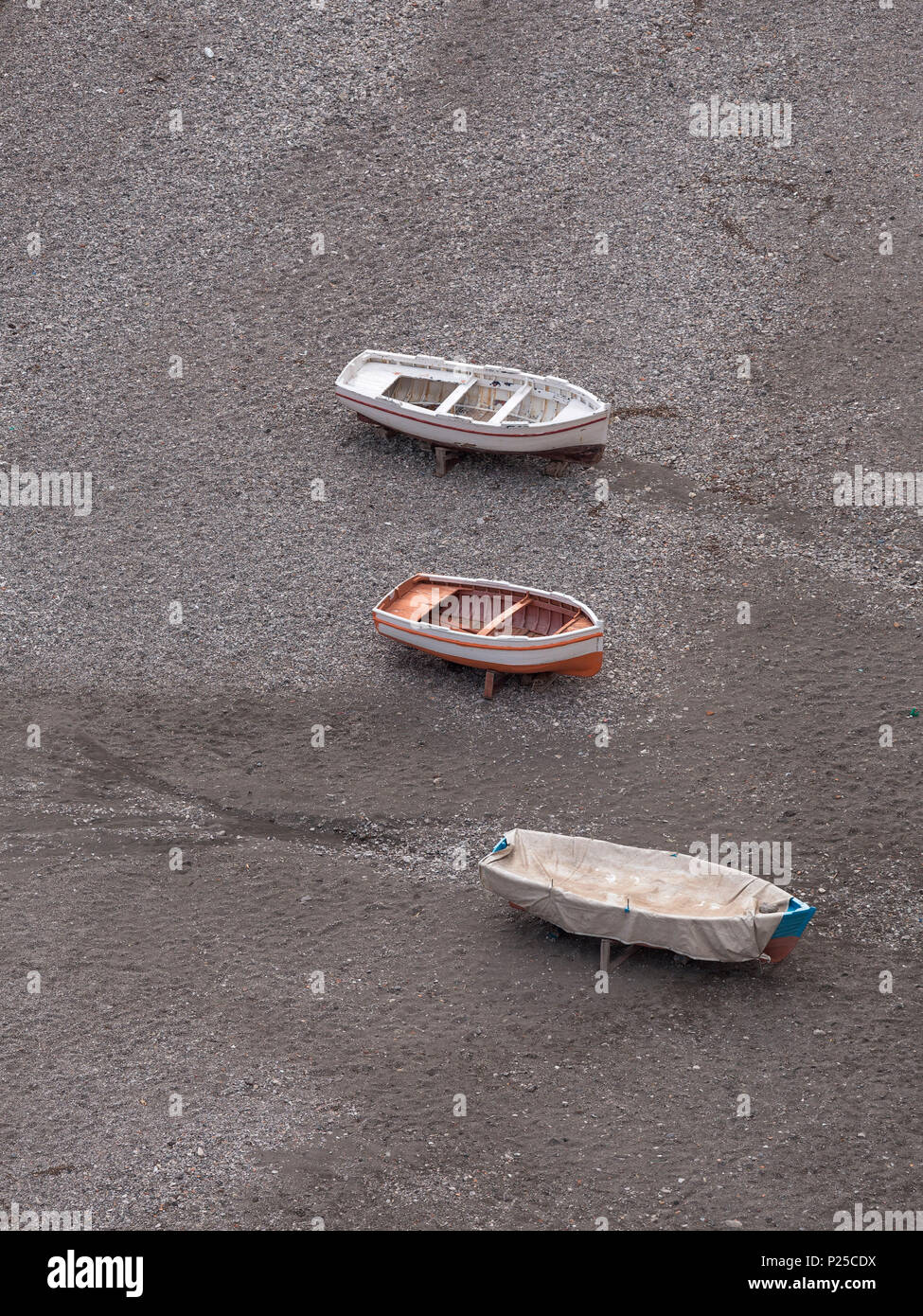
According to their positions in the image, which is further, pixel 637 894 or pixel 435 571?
pixel 435 571

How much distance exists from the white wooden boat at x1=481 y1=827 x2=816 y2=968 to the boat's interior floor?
4.53 meters

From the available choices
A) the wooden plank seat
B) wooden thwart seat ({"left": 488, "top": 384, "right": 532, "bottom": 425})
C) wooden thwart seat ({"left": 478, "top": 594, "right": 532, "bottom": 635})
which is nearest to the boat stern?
wooden thwart seat ({"left": 478, "top": 594, "right": 532, "bottom": 635})

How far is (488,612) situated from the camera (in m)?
24.2

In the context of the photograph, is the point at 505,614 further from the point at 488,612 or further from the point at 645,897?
the point at 645,897

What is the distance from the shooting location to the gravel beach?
17.5 meters


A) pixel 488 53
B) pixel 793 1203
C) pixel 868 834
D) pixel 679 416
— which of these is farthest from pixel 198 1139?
pixel 488 53

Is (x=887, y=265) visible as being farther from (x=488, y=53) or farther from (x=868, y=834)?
(x=868, y=834)

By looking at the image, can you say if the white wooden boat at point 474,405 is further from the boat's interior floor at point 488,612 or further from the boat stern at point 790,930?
the boat stern at point 790,930

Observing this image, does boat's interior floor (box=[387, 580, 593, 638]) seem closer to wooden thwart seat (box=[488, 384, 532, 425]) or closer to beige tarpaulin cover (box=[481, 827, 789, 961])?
wooden thwart seat (box=[488, 384, 532, 425])

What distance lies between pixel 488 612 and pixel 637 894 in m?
6.38

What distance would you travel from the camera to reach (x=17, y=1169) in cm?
1709

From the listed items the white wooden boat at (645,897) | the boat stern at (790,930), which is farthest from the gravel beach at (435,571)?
the white wooden boat at (645,897)

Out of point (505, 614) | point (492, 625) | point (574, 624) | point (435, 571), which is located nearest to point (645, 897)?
point (574, 624)

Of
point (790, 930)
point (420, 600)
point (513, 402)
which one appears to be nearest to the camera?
point (790, 930)
